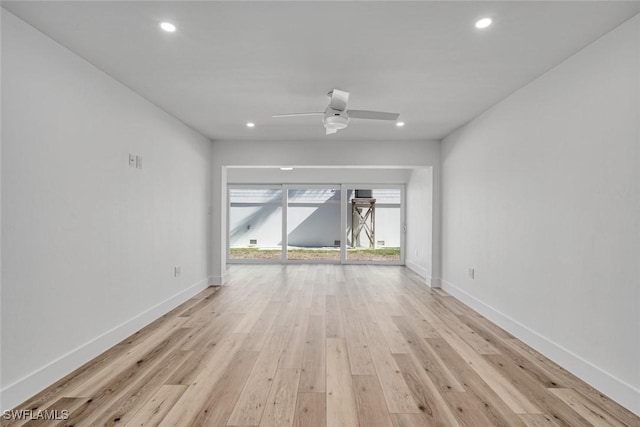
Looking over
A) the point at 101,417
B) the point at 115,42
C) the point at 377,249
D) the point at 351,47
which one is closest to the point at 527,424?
the point at 101,417

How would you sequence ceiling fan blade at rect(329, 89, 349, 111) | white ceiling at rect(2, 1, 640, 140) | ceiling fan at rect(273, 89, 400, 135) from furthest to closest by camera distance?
1. ceiling fan at rect(273, 89, 400, 135)
2. ceiling fan blade at rect(329, 89, 349, 111)
3. white ceiling at rect(2, 1, 640, 140)

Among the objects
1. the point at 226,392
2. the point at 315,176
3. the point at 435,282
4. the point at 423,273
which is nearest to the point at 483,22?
the point at 226,392

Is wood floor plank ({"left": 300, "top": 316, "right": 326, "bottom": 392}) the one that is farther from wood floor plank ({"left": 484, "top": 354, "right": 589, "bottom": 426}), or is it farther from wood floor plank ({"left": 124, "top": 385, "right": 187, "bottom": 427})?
wood floor plank ({"left": 484, "top": 354, "right": 589, "bottom": 426})

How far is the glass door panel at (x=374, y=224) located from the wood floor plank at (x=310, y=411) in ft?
18.0

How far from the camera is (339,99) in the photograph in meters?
2.93

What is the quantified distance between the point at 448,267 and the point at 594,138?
2993 mm

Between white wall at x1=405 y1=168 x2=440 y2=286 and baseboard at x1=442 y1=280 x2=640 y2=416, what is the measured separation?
5.63ft

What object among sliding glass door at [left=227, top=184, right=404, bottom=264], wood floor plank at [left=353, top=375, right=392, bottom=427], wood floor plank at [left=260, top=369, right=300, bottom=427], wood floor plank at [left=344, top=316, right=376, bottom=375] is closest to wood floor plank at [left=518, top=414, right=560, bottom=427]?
wood floor plank at [left=353, top=375, right=392, bottom=427]

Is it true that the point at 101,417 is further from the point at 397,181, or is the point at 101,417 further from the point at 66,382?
the point at 397,181

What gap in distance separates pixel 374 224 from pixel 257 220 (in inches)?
108

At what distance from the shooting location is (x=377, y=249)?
7.55 metres

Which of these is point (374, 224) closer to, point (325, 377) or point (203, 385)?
point (325, 377)

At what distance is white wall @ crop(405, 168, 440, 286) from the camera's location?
531cm

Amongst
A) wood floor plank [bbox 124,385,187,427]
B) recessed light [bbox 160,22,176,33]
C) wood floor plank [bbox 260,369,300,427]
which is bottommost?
wood floor plank [bbox 124,385,187,427]
